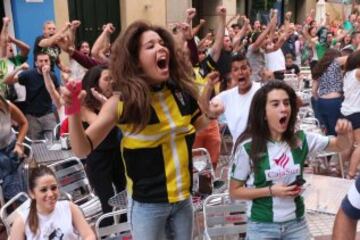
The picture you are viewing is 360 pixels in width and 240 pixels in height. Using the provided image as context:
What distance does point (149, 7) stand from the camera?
14.3 metres

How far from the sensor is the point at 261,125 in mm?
2801

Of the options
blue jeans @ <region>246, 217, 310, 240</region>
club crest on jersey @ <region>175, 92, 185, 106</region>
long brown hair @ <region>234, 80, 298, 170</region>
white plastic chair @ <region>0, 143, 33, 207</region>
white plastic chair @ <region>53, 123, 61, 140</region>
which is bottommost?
white plastic chair @ <region>53, 123, 61, 140</region>

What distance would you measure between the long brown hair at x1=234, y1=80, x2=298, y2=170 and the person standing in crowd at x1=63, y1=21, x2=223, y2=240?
1.40 feet

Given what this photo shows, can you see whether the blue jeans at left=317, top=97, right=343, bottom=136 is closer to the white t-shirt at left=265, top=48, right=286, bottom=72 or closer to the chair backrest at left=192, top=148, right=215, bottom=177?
the chair backrest at left=192, top=148, right=215, bottom=177

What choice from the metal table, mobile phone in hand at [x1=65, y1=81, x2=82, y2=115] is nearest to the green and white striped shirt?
mobile phone in hand at [x1=65, y1=81, x2=82, y2=115]

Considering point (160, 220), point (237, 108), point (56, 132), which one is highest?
point (237, 108)

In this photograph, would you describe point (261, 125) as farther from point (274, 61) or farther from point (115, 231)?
point (274, 61)

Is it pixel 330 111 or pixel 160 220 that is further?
pixel 330 111

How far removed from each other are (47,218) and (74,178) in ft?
4.05

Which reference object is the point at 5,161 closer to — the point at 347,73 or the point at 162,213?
the point at 162,213

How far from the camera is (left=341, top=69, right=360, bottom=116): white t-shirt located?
5.68 metres

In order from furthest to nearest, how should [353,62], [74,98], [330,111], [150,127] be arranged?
1. [330,111]
2. [353,62]
3. [150,127]
4. [74,98]

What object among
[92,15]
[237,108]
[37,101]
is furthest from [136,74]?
[92,15]

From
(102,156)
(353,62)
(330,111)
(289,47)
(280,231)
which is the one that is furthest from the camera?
(289,47)
